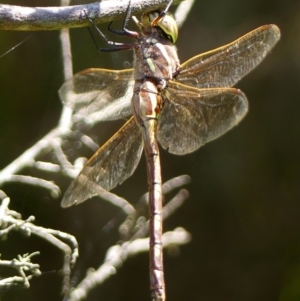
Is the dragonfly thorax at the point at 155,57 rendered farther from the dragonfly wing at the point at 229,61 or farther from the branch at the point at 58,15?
the branch at the point at 58,15

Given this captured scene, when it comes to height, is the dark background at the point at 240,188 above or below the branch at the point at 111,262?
above

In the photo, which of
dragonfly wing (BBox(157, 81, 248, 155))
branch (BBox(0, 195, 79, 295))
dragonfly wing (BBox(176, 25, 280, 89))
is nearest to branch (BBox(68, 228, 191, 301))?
branch (BBox(0, 195, 79, 295))

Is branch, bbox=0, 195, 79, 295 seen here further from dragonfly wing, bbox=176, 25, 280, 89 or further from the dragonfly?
dragonfly wing, bbox=176, 25, 280, 89

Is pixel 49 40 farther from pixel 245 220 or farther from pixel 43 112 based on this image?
pixel 245 220

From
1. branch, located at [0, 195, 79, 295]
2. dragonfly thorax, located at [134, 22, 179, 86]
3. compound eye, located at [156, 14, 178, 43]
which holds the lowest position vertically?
branch, located at [0, 195, 79, 295]

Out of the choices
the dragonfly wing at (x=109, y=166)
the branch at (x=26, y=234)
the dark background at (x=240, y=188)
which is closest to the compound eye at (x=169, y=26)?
the dragonfly wing at (x=109, y=166)
